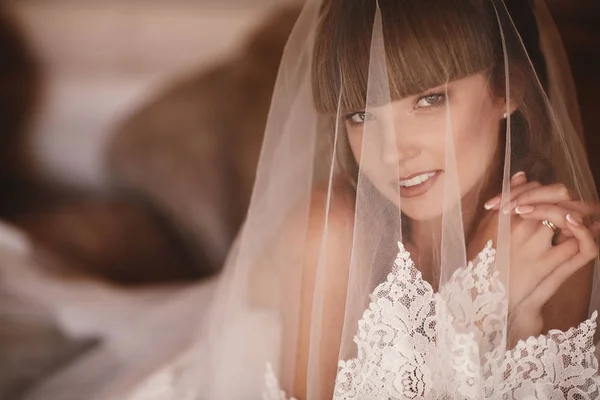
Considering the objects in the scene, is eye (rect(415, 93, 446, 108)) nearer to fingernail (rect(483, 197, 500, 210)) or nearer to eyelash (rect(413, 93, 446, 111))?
eyelash (rect(413, 93, 446, 111))

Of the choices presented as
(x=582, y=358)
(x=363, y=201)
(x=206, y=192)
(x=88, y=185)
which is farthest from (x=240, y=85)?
(x=582, y=358)

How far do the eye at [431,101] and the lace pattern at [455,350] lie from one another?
17 cm

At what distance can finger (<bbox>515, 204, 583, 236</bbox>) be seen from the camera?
79 centimetres

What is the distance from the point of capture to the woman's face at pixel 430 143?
2.50 ft

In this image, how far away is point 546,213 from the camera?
79 centimetres

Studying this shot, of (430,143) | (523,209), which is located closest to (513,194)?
(523,209)

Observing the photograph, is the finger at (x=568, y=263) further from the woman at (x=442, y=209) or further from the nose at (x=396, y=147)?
the nose at (x=396, y=147)

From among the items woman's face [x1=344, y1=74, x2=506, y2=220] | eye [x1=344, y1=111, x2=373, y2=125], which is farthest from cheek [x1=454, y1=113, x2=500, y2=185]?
eye [x1=344, y1=111, x2=373, y2=125]

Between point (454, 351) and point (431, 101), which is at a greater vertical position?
point (431, 101)

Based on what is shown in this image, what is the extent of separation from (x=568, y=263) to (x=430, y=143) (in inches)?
9.2

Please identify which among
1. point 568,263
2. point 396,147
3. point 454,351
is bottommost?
point 454,351

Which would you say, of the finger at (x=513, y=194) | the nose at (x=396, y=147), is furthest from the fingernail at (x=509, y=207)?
the nose at (x=396, y=147)

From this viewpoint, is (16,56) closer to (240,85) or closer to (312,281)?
(240,85)

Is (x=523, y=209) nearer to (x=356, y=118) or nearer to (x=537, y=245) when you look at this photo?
(x=537, y=245)
